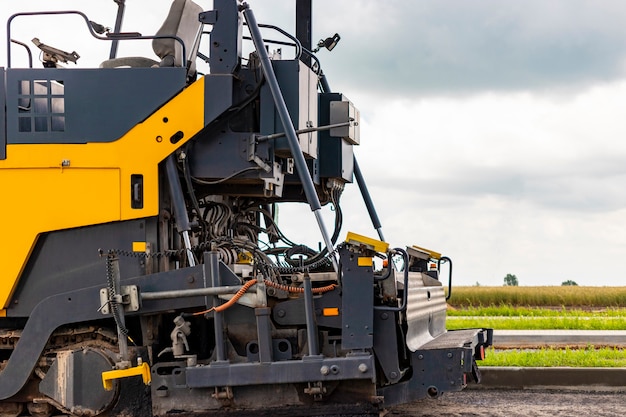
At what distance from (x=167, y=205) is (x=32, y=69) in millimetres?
1542

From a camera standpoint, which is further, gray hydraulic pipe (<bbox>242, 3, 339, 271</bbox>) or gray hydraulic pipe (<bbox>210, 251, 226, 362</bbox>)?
gray hydraulic pipe (<bbox>242, 3, 339, 271</bbox>)

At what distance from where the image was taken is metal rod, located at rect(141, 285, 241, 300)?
7.15 m

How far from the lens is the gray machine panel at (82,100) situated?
7.62 meters

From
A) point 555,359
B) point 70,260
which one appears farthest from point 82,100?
point 555,359

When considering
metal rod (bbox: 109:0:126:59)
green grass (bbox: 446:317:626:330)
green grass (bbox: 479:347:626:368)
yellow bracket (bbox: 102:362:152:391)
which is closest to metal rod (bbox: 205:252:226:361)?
yellow bracket (bbox: 102:362:152:391)

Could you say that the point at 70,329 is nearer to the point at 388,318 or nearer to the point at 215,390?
the point at 215,390

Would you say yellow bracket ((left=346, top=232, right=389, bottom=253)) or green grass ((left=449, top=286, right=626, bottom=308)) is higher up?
yellow bracket ((left=346, top=232, right=389, bottom=253))

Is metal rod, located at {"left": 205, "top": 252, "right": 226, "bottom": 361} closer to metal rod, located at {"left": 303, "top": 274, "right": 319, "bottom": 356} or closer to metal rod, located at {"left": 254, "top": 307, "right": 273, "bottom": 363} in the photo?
metal rod, located at {"left": 254, "top": 307, "right": 273, "bottom": 363}

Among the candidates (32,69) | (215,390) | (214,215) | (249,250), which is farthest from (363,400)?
(32,69)

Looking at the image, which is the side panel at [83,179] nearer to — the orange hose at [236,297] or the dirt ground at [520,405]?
the orange hose at [236,297]

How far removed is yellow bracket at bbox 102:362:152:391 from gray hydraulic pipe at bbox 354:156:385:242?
3209mm

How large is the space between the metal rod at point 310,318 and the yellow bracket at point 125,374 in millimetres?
1246

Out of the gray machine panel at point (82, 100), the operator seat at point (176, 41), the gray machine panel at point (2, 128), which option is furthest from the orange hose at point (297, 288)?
the gray machine panel at point (2, 128)

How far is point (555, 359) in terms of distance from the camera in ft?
36.0
